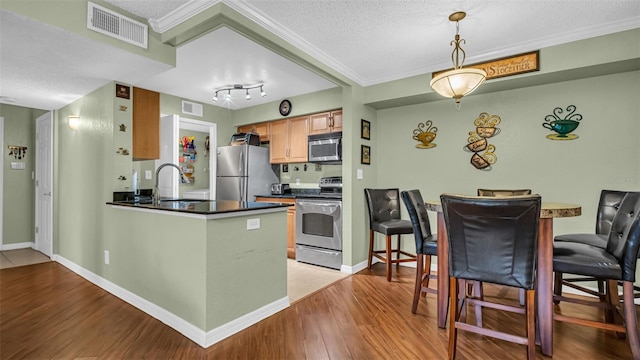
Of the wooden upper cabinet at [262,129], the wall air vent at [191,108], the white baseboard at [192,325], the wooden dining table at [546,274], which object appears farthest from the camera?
the wooden upper cabinet at [262,129]

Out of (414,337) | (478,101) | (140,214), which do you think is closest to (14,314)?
(140,214)

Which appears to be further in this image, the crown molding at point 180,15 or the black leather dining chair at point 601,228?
the black leather dining chair at point 601,228

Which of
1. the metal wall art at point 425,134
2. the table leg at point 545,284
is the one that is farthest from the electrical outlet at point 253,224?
the metal wall art at point 425,134

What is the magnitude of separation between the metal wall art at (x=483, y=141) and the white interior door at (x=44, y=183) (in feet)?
17.6

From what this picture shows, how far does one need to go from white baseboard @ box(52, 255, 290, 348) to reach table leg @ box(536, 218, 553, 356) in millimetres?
1848

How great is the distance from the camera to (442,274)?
2320mm

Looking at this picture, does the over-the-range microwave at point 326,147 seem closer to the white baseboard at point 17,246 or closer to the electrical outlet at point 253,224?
the electrical outlet at point 253,224

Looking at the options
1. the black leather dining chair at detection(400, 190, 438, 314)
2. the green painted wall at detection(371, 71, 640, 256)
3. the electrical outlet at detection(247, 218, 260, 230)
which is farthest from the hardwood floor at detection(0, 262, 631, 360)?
the green painted wall at detection(371, 71, 640, 256)

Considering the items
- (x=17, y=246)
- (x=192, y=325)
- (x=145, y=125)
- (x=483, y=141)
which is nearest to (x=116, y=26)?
(x=145, y=125)

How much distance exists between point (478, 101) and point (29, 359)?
4.45 meters

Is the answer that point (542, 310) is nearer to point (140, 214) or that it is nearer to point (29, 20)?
point (140, 214)

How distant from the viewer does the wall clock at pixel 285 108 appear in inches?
184

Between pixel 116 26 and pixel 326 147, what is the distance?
2.64 m

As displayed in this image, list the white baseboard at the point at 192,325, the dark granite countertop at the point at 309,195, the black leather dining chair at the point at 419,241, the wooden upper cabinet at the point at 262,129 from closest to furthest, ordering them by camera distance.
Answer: the white baseboard at the point at 192,325 → the black leather dining chair at the point at 419,241 → the dark granite countertop at the point at 309,195 → the wooden upper cabinet at the point at 262,129
